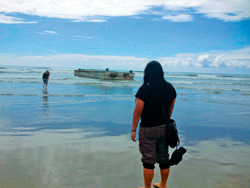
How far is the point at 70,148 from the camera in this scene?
5.03 metres

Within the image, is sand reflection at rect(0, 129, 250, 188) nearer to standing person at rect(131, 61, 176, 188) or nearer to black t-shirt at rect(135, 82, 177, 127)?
standing person at rect(131, 61, 176, 188)

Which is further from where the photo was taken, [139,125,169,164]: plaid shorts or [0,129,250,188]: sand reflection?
[0,129,250,188]: sand reflection

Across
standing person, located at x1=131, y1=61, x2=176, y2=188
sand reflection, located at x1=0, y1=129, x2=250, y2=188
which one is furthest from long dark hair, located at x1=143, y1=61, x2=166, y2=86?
sand reflection, located at x1=0, y1=129, x2=250, y2=188

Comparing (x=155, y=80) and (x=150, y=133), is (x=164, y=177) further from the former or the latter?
(x=155, y=80)

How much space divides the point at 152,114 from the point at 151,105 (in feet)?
0.40

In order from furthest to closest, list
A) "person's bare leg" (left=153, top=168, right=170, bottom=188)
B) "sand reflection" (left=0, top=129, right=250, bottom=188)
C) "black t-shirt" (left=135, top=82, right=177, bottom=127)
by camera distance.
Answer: "sand reflection" (left=0, top=129, right=250, bottom=188) < "person's bare leg" (left=153, top=168, right=170, bottom=188) < "black t-shirt" (left=135, top=82, right=177, bottom=127)

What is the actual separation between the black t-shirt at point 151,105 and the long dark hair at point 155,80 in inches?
1.2

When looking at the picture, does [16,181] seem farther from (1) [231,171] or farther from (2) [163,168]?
(1) [231,171]

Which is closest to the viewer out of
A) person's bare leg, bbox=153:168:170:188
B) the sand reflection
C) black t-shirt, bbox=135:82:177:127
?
black t-shirt, bbox=135:82:177:127

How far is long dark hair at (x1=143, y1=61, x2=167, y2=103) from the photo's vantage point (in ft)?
10.2

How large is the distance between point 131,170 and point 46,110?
672 cm

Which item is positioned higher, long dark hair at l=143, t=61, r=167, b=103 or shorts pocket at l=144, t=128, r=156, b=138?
long dark hair at l=143, t=61, r=167, b=103

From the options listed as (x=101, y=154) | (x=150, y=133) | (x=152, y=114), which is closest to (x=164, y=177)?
(x=150, y=133)

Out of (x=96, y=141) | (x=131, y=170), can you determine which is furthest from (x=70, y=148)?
→ (x=131, y=170)
